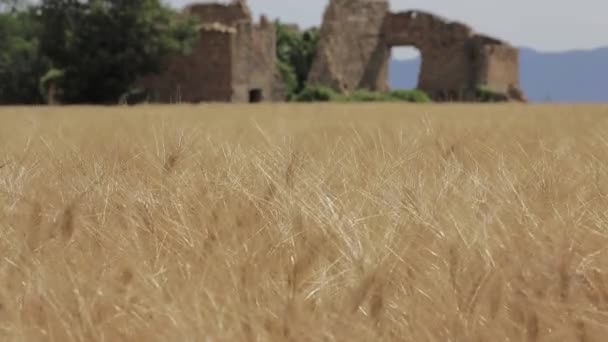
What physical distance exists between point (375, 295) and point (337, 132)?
3878 millimetres

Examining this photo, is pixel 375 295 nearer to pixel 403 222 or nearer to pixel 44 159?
pixel 403 222

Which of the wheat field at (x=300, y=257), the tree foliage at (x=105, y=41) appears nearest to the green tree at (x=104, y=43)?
the tree foliage at (x=105, y=41)

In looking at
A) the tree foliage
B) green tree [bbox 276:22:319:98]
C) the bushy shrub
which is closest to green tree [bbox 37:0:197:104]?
the tree foliage

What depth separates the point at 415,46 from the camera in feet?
92.6

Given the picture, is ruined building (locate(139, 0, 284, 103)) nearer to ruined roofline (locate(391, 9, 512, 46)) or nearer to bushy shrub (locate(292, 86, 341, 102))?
bushy shrub (locate(292, 86, 341, 102))

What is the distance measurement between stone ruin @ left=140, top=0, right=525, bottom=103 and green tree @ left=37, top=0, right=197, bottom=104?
296cm

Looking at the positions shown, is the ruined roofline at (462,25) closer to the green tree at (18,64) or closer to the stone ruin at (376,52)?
the stone ruin at (376,52)

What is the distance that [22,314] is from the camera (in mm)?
1105


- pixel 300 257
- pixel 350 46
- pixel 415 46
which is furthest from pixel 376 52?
pixel 300 257

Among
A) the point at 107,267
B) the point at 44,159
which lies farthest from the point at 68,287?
the point at 44,159

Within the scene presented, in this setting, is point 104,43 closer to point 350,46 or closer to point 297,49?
point 350,46

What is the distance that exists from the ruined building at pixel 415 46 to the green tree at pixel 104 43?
224 inches

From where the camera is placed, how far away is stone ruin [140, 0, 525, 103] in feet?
83.9

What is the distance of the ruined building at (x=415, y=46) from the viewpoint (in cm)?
2694
